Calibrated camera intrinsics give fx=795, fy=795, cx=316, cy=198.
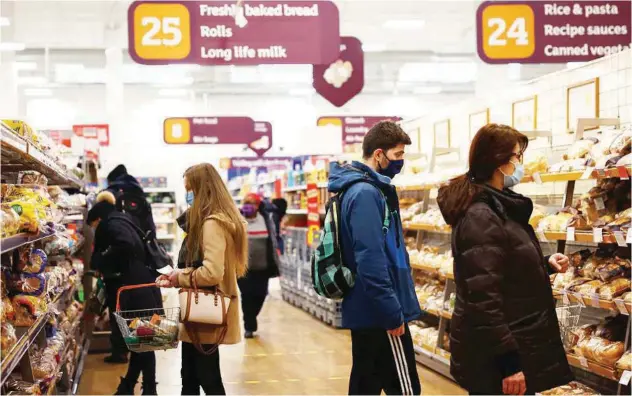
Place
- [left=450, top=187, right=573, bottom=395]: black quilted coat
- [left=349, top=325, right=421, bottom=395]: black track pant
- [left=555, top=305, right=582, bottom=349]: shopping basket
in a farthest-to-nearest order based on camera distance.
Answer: [left=555, top=305, right=582, bottom=349]: shopping basket → [left=349, top=325, right=421, bottom=395]: black track pant → [left=450, top=187, right=573, bottom=395]: black quilted coat

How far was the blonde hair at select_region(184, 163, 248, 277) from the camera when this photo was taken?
412cm

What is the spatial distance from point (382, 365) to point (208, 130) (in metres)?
13.1

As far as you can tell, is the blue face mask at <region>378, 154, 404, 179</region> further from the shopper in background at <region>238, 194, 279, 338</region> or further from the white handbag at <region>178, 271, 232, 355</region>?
the shopper in background at <region>238, 194, 279, 338</region>

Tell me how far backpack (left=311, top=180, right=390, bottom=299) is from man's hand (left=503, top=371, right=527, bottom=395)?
2.84 feet

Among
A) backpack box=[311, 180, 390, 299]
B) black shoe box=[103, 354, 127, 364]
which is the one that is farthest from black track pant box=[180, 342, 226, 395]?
black shoe box=[103, 354, 127, 364]

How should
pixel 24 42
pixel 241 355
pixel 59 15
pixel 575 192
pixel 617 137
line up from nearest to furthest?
pixel 617 137, pixel 575 192, pixel 241 355, pixel 59 15, pixel 24 42

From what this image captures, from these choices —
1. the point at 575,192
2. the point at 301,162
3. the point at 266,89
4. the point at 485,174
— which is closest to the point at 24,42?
the point at 301,162

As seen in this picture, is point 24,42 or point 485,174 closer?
point 485,174

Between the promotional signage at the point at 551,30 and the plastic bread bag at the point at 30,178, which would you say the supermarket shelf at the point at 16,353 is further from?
the promotional signage at the point at 551,30

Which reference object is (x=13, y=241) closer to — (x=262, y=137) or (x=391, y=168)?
(x=391, y=168)

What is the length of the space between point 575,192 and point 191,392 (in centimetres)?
300

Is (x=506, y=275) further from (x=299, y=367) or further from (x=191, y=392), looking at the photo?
(x=299, y=367)

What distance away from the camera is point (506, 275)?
9.29 ft

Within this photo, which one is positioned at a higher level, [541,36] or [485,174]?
[541,36]
